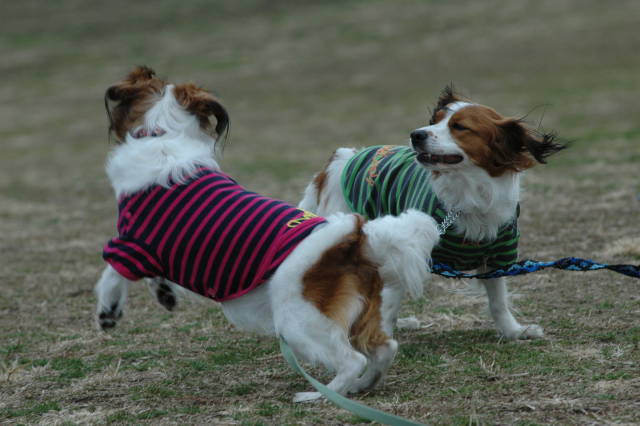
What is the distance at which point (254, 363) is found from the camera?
431cm

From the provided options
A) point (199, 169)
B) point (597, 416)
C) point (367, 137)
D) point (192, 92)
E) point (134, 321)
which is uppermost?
point (192, 92)

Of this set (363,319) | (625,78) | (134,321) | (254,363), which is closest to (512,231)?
(363,319)

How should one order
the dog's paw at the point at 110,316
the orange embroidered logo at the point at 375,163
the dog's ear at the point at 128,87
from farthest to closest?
the orange embroidered logo at the point at 375,163
the dog's ear at the point at 128,87
the dog's paw at the point at 110,316

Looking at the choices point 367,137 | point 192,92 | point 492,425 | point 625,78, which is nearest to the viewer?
point 492,425

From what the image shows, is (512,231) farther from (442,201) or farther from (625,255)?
(625,255)

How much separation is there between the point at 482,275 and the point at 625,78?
16.0 m

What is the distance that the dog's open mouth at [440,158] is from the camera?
13.6ft

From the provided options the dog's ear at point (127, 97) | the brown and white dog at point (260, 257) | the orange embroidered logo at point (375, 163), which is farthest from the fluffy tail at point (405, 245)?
the dog's ear at point (127, 97)

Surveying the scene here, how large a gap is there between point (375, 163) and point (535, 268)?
49.4 inches

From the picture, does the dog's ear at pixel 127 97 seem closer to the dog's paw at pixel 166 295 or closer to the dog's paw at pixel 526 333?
the dog's paw at pixel 166 295

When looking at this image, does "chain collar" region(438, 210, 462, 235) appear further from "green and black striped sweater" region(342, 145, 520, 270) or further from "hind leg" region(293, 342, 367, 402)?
"hind leg" region(293, 342, 367, 402)

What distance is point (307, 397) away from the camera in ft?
11.6

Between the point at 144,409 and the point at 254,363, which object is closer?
the point at 144,409

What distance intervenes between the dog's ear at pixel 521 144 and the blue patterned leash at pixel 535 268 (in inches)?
20.7
